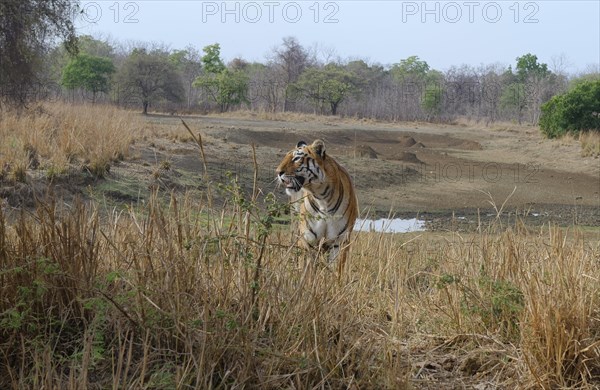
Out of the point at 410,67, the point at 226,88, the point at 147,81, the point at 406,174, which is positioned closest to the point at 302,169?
the point at 406,174

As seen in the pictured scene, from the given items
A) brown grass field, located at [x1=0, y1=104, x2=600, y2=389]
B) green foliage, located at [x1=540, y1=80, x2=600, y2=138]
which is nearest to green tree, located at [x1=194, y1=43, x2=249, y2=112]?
green foliage, located at [x1=540, y1=80, x2=600, y2=138]

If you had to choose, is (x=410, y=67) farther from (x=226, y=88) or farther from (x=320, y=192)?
(x=320, y=192)

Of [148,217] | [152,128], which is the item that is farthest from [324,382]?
→ [152,128]

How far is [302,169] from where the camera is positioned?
23.7ft

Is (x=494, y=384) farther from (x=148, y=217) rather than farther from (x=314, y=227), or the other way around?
(x=314, y=227)

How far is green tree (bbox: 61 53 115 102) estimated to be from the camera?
4103 cm

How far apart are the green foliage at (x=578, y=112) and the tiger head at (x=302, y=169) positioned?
24.4 metres

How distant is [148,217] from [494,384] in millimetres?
2233

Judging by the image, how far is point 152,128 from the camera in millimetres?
21125

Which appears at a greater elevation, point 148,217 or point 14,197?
point 148,217

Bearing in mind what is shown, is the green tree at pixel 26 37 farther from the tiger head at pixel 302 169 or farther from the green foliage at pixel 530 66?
the green foliage at pixel 530 66

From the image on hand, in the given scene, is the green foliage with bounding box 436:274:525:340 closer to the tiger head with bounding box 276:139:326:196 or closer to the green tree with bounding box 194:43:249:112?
the tiger head with bounding box 276:139:326:196

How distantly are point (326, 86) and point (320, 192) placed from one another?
45.3 m

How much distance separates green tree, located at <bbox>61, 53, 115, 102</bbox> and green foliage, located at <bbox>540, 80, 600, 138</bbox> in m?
23.0
